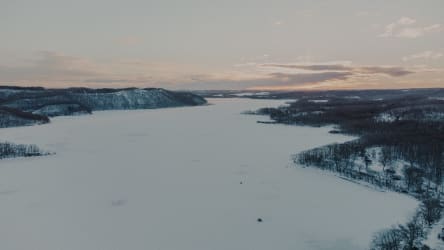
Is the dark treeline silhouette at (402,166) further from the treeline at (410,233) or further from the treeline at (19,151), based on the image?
the treeline at (19,151)

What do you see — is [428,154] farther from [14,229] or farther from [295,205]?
[14,229]

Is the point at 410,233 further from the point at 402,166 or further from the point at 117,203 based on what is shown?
the point at 117,203

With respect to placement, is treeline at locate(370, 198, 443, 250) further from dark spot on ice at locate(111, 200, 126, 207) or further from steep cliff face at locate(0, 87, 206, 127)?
steep cliff face at locate(0, 87, 206, 127)

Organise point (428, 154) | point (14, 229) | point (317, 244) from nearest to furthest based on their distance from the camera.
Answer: point (317, 244) → point (14, 229) → point (428, 154)

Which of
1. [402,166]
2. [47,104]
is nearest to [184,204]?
[402,166]

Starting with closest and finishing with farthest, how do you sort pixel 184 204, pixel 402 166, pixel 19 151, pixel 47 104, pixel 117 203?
1. pixel 184 204
2. pixel 117 203
3. pixel 402 166
4. pixel 19 151
5. pixel 47 104

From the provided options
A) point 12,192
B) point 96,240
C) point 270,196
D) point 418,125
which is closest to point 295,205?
point 270,196
